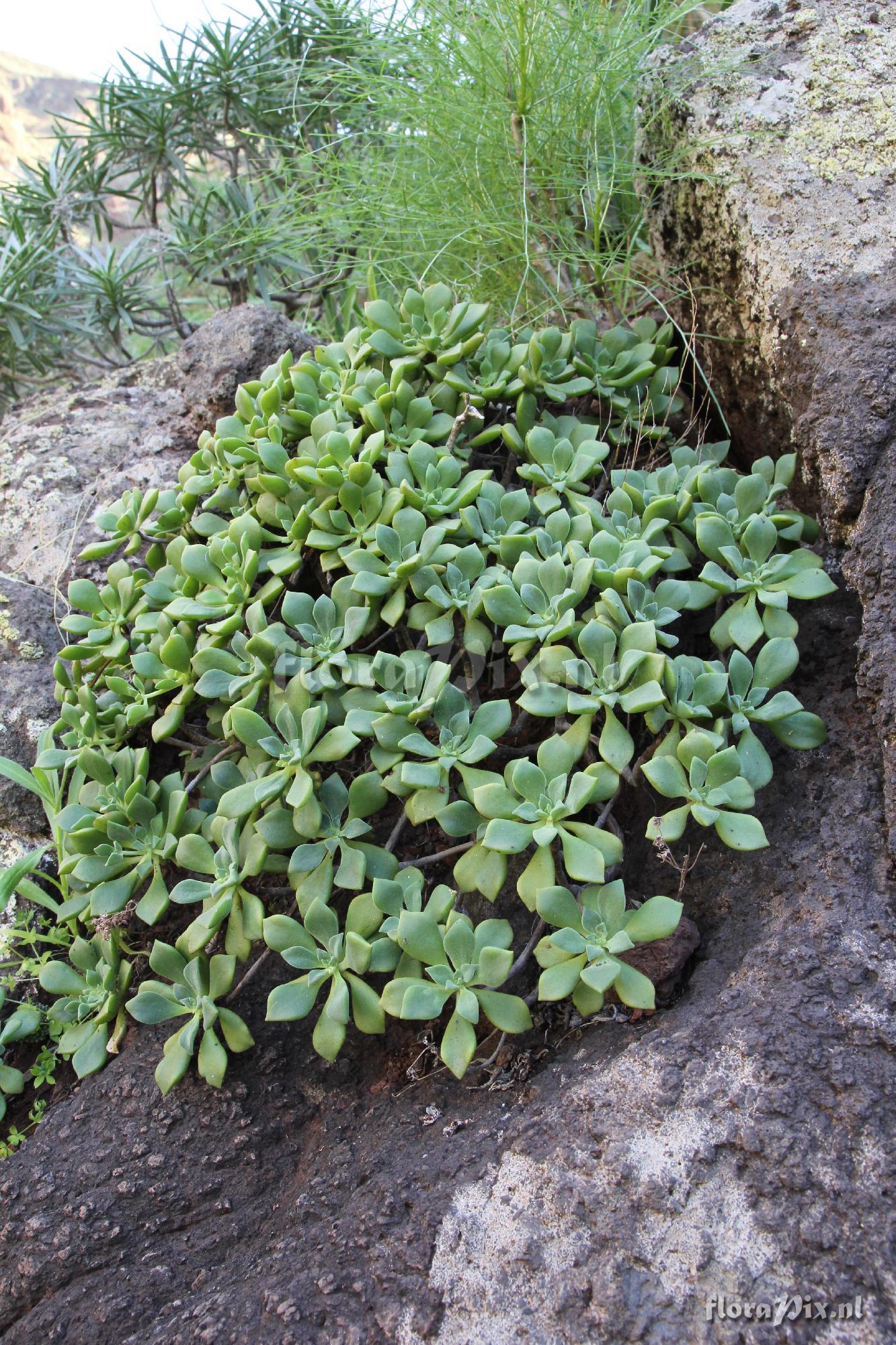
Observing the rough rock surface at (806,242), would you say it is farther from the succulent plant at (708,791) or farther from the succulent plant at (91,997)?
the succulent plant at (91,997)

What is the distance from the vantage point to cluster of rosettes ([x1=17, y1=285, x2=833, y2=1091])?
1328 mm

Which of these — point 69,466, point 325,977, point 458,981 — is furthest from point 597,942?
point 69,466

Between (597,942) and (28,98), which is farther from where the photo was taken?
(28,98)

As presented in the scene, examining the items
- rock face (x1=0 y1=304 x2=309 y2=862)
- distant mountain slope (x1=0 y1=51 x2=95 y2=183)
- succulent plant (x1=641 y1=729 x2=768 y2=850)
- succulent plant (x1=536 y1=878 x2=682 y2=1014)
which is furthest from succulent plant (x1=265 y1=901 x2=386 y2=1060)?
distant mountain slope (x1=0 y1=51 x2=95 y2=183)

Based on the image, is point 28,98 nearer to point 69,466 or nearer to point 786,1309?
point 69,466

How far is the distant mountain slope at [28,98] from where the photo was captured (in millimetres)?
10641

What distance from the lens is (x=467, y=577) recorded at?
1576 millimetres

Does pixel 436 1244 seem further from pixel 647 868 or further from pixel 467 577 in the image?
pixel 467 577

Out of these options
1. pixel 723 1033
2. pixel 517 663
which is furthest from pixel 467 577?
pixel 723 1033

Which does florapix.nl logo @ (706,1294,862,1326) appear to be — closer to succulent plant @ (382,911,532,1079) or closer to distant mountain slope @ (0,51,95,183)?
→ succulent plant @ (382,911,532,1079)

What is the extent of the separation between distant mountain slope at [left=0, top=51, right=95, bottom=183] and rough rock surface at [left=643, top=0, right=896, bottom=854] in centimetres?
1106

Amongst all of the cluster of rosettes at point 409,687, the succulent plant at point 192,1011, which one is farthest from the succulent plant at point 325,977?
the succulent plant at point 192,1011

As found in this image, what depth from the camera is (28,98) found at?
456 inches

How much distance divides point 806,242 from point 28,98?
13.3 m
